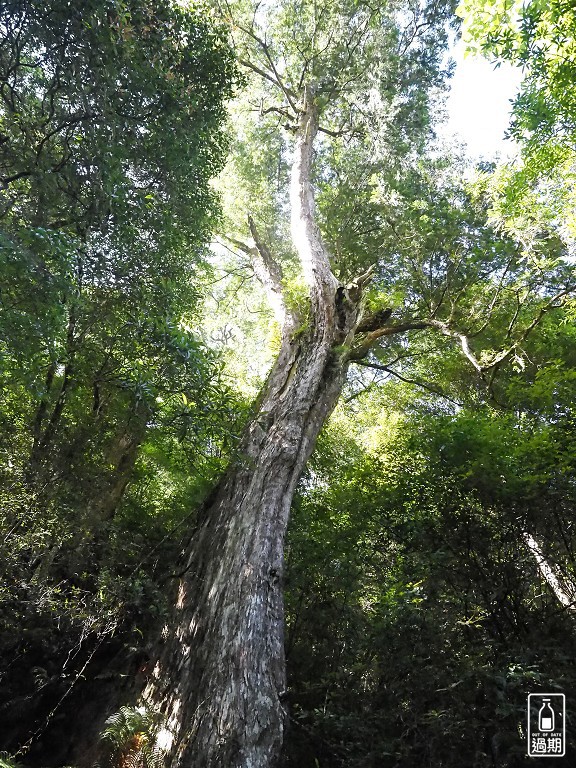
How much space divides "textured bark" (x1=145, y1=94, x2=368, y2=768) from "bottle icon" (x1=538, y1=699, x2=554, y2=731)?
1.86 m

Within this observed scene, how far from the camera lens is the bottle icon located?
10.9 ft

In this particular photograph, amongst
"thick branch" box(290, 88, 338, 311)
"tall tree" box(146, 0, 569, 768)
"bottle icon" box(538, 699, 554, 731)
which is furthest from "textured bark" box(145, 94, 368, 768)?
"bottle icon" box(538, 699, 554, 731)

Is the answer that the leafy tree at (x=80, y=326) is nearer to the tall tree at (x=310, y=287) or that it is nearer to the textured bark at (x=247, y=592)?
the textured bark at (x=247, y=592)

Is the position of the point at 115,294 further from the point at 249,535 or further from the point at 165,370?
the point at 249,535

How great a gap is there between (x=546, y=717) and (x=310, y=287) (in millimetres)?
5494

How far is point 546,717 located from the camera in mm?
3357

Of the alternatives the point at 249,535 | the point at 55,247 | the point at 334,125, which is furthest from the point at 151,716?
the point at 334,125

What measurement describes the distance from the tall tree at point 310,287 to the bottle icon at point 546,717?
1.87m

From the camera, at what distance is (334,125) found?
11.7m

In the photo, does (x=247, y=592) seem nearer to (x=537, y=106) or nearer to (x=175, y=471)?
(x=175, y=471)

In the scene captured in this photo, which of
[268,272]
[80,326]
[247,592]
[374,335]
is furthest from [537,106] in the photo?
[247,592]

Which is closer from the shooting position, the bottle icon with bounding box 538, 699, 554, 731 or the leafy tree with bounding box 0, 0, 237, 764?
the bottle icon with bounding box 538, 699, 554, 731

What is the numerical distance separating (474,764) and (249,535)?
7.82 ft

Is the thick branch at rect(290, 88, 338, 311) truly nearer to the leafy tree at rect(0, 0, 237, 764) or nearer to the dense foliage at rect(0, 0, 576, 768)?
the dense foliage at rect(0, 0, 576, 768)
